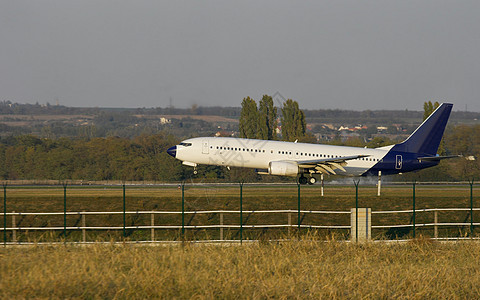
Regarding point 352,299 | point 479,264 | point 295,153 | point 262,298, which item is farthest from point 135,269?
point 295,153

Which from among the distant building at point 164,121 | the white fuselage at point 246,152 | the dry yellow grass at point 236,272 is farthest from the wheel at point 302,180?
the distant building at point 164,121

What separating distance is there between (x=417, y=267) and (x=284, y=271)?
453 centimetres

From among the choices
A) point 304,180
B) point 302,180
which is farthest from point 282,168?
point 304,180

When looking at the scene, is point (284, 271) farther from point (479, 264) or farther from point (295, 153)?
point (295, 153)

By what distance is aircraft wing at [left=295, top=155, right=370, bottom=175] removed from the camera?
148 feet

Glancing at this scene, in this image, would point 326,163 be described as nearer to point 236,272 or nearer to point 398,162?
point 398,162

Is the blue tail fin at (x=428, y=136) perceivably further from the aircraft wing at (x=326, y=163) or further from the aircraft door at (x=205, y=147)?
the aircraft door at (x=205, y=147)

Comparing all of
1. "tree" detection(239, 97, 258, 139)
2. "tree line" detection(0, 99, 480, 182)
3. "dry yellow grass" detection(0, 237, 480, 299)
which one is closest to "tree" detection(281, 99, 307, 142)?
"tree line" detection(0, 99, 480, 182)

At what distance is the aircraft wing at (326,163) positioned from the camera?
4522cm

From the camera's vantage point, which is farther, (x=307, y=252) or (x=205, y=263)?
(x=307, y=252)

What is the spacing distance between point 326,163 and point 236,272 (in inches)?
1116

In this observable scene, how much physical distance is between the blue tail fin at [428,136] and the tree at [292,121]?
38853 mm

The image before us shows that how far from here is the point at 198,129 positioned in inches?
5807

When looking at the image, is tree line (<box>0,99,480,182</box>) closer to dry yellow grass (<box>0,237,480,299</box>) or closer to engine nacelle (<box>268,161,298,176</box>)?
engine nacelle (<box>268,161,298,176</box>)
